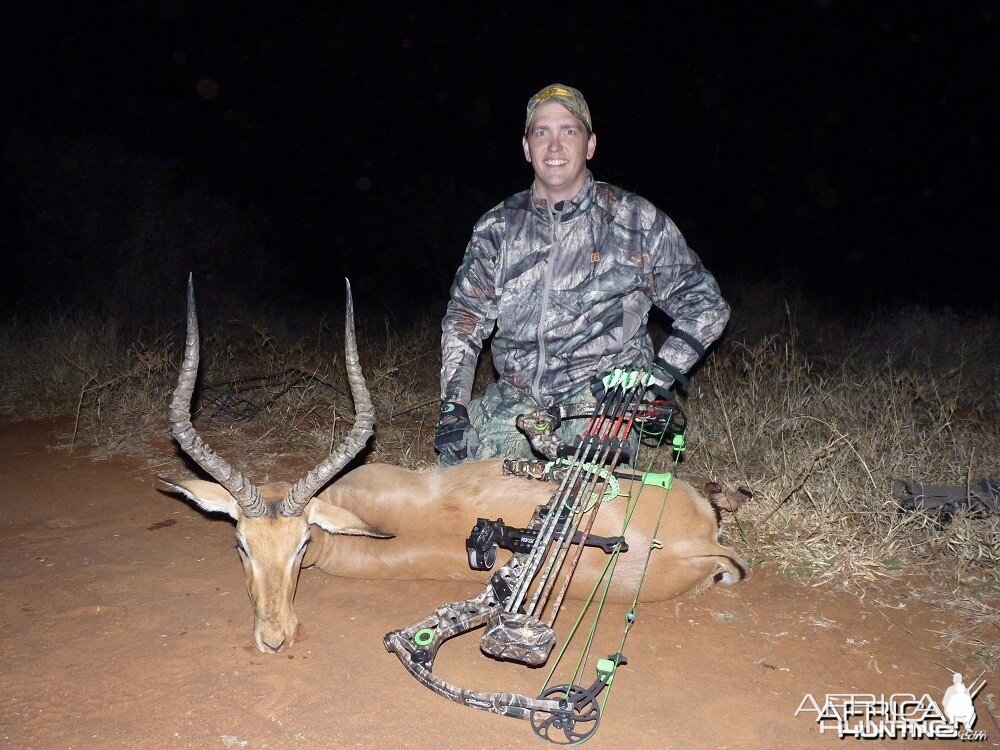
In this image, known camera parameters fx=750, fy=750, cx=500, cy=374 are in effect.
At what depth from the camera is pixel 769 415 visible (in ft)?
17.1

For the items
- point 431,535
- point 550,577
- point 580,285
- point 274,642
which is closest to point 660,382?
point 580,285

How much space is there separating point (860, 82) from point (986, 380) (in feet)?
45.9

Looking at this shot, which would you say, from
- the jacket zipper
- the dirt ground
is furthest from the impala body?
the jacket zipper

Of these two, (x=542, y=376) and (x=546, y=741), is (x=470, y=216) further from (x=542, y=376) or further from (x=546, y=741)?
(x=546, y=741)

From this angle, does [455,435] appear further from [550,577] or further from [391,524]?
[550,577]

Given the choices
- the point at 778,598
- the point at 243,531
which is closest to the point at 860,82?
the point at 778,598

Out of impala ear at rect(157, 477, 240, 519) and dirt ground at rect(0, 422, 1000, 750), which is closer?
dirt ground at rect(0, 422, 1000, 750)

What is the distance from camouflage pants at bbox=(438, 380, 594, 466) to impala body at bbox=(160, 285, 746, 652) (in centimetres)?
43

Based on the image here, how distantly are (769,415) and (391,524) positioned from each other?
9.81ft

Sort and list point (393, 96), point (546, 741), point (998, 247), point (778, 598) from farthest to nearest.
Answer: point (393, 96) → point (998, 247) → point (778, 598) → point (546, 741)

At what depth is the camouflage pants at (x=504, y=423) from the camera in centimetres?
405

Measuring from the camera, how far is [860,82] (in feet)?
58.9

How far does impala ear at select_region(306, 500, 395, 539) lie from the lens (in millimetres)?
3271

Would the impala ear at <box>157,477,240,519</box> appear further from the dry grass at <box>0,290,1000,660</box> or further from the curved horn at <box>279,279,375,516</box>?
the dry grass at <box>0,290,1000,660</box>
